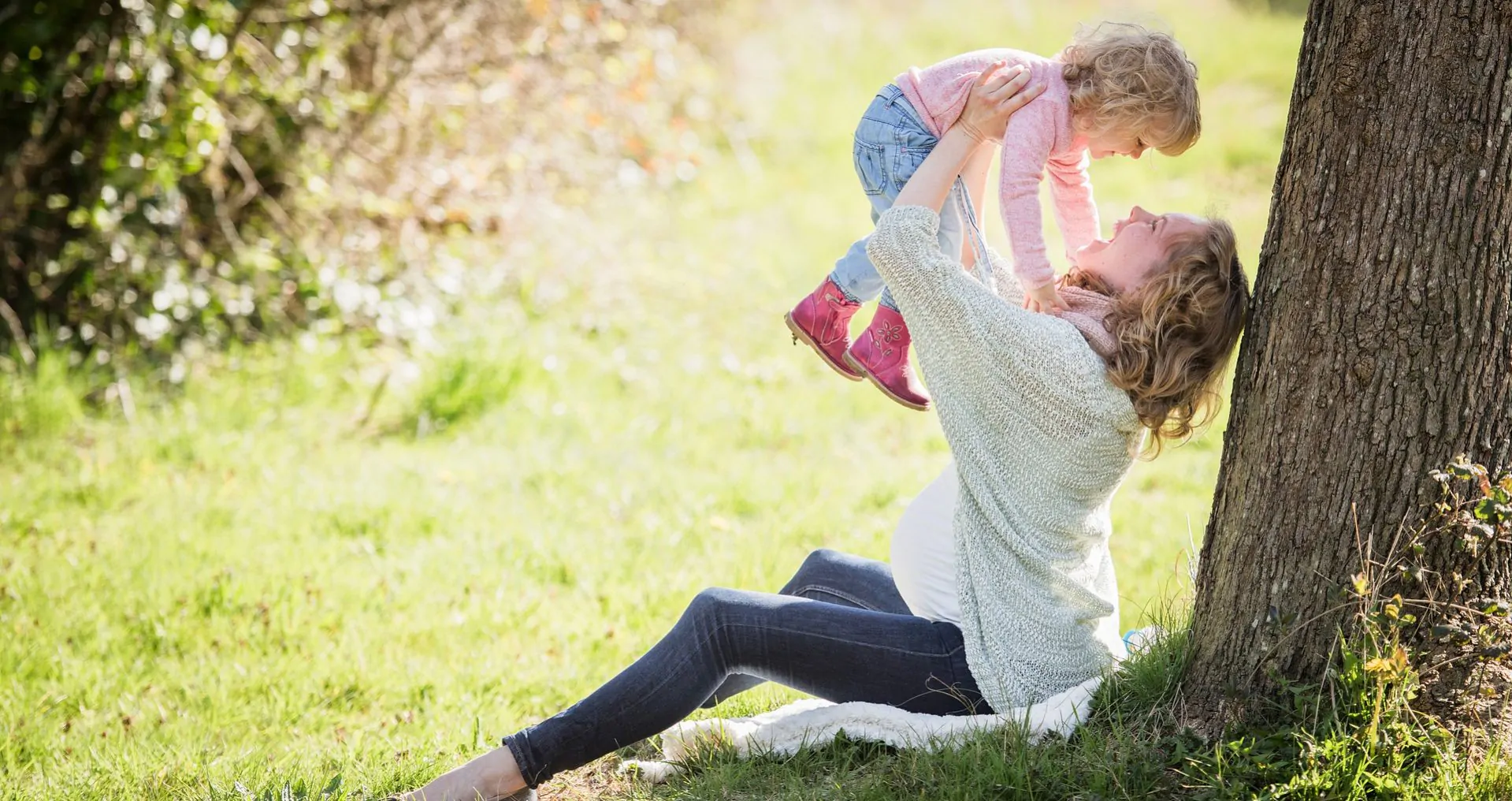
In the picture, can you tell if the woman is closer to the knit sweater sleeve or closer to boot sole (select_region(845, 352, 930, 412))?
the knit sweater sleeve

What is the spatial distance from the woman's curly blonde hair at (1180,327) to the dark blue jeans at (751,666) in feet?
2.09

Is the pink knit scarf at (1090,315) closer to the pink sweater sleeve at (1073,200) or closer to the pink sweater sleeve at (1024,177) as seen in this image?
the pink sweater sleeve at (1024,177)

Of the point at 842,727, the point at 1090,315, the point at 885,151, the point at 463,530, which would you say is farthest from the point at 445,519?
the point at 1090,315

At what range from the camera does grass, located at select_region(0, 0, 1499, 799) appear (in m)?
2.89

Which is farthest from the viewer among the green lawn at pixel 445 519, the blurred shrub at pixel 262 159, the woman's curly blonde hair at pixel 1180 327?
the blurred shrub at pixel 262 159

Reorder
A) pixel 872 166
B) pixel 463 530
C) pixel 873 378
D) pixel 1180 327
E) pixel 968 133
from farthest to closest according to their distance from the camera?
pixel 463 530 < pixel 873 378 < pixel 872 166 < pixel 968 133 < pixel 1180 327

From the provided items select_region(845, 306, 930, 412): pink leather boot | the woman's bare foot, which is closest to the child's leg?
select_region(845, 306, 930, 412): pink leather boot

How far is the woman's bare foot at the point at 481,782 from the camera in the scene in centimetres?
252

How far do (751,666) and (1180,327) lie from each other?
111cm

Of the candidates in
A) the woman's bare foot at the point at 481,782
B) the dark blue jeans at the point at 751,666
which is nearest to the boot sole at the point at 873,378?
the dark blue jeans at the point at 751,666

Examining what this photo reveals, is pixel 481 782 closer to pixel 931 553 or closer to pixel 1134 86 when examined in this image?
pixel 931 553

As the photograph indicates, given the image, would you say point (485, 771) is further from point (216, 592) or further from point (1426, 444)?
point (1426, 444)

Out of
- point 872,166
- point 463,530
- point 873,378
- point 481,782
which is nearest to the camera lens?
point 481,782

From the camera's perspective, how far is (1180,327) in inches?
94.0
